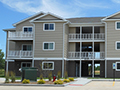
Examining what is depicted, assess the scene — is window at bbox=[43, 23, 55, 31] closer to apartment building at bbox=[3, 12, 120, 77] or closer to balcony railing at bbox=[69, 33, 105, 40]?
apartment building at bbox=[3, 12, 120, 77]

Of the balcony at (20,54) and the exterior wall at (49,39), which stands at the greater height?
the exterior wall at (49,39)

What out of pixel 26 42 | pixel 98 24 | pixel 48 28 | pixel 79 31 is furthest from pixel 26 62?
pixel 98 24

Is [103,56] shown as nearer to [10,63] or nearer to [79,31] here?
[79,31]

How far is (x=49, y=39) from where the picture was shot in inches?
1341

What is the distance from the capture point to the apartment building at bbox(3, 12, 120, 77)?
110 feet

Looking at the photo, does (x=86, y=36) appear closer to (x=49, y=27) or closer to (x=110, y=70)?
(x=49, y=27)

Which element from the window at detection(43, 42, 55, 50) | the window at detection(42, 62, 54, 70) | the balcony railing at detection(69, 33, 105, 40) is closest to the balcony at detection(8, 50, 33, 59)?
the window at detection(42, 62, 54, 70)

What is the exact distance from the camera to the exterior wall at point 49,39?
33812 mm

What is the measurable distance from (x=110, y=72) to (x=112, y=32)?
5349mm

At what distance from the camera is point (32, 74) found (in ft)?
79.2

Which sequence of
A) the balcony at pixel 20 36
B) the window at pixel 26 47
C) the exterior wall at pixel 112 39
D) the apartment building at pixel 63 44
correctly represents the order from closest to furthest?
the exterior wall at pixel 112 39 < the apartment building at pixel 63 44 < the balcony at pixel 20 36 < the window at pixel 26 47

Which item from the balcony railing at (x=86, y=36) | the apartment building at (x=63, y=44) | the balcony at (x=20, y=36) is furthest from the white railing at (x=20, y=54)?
the balcony railing at (x=86, y=36)

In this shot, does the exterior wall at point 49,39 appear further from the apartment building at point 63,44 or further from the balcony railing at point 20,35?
the balcony railing at point 20,35

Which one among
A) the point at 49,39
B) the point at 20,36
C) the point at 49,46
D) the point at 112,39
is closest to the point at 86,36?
the point at 112,39
